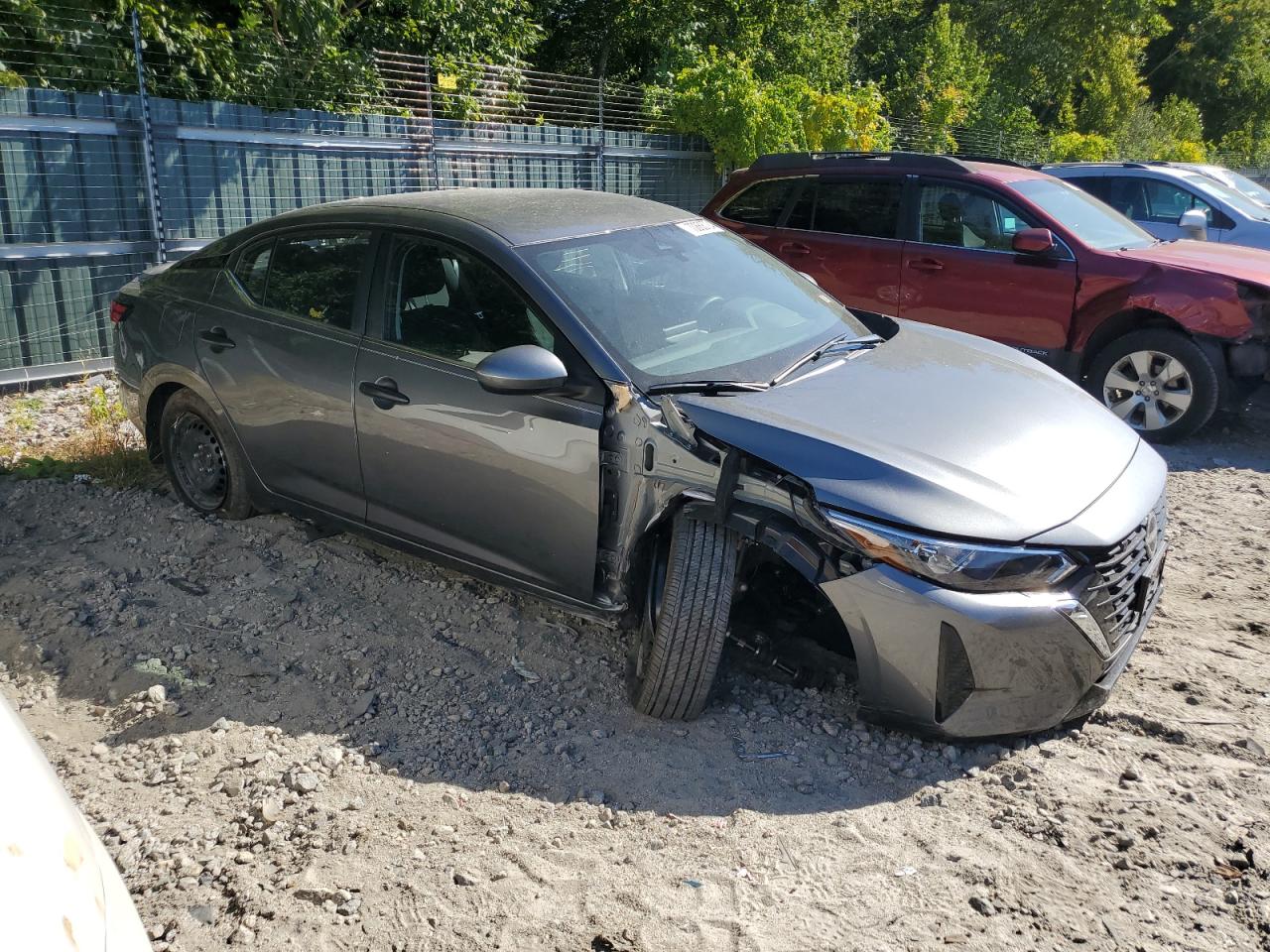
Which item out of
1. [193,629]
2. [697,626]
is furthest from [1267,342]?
[193,629]

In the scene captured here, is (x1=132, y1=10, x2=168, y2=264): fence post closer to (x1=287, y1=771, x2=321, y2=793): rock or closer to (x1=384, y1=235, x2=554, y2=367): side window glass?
(x1=384, y1=235, x2=554, y2=367): side window glass

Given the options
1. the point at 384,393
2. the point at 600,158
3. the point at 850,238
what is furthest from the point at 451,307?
the point at 600,158

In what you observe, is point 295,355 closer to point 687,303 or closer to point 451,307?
point 451,307

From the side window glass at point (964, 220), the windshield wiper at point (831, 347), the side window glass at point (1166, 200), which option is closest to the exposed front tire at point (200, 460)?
the windshield wiper at point (831, 347)

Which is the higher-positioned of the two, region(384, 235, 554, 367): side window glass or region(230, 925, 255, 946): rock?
region(384, 235, 554, 367): side window glass

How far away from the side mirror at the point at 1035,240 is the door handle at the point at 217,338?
5.18 m

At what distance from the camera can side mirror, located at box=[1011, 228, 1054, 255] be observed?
7152 millimetres

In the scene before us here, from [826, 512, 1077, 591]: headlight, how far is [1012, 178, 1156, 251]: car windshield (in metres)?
4.86

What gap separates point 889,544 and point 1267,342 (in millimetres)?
4827

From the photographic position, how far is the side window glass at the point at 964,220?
750 cm

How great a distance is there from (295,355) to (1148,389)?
5.45m

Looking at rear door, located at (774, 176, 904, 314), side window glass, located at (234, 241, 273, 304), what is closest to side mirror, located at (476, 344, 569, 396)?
side window glass, located at (234, 241, 273, 304)

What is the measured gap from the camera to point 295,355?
4.53 metres

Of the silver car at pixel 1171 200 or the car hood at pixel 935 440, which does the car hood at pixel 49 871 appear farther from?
the silver car at pixel 1171 200
